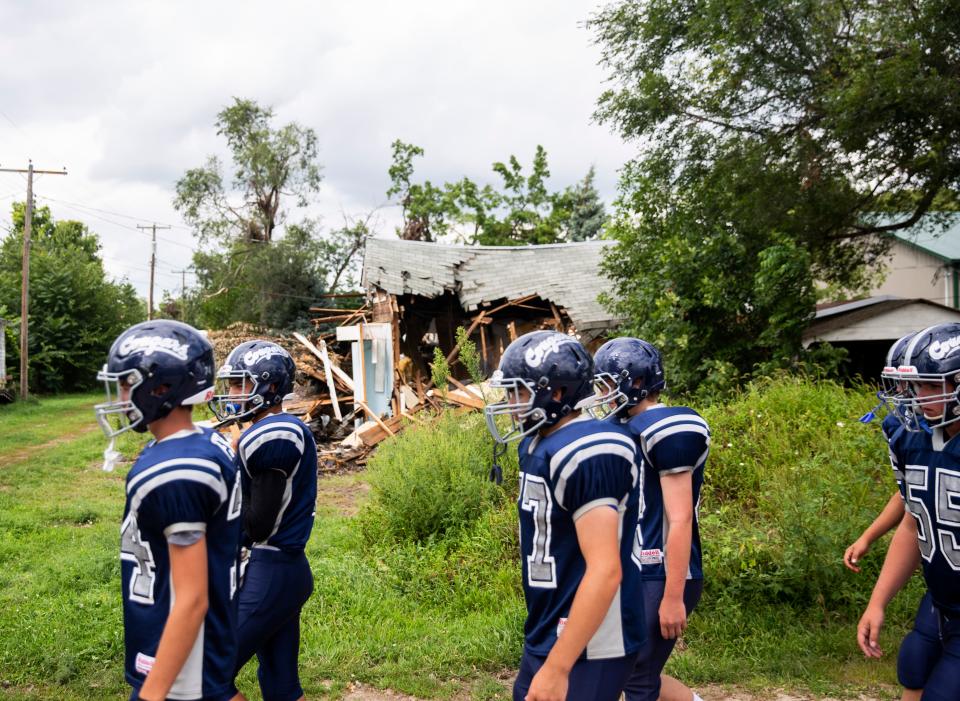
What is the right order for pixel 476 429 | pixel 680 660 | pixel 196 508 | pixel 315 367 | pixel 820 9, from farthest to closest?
pixel 315 367 → pixel 820 9 → pixel 476 429 → pixel 680 660 → pixel 196 508

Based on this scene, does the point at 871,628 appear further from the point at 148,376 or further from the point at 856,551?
the point at 148,376

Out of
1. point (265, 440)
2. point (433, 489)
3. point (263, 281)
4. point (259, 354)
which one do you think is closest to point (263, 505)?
point (265, 440)

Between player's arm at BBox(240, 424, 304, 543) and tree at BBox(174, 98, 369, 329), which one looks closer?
player's arm at BBox(240, 424, 304, 543)

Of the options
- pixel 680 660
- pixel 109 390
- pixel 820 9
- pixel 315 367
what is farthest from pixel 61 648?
pixel 315 367

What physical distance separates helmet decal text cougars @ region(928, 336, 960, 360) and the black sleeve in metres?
3.05

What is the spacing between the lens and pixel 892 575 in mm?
3824

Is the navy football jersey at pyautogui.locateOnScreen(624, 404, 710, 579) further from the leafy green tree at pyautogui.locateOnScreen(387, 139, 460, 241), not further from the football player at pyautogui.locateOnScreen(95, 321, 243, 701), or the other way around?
the leafy green tree at pyautogui.locateOnScreen(387, 139, 460, 241)

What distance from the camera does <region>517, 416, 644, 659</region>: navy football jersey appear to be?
107 inches

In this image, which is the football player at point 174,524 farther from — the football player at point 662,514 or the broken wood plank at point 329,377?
the broken wood plank at point 329,377

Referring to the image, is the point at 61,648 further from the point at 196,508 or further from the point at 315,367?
the point at 315,367

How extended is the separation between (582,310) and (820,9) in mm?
7849

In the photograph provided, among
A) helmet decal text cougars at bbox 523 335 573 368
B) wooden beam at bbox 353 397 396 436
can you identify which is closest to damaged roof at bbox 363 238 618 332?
wooden beam at bbox 353 397 396 436

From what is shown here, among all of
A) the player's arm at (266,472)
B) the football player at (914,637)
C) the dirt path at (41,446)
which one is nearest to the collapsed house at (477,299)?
the dirt path at (41,446)

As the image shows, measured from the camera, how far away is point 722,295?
41.5ft
